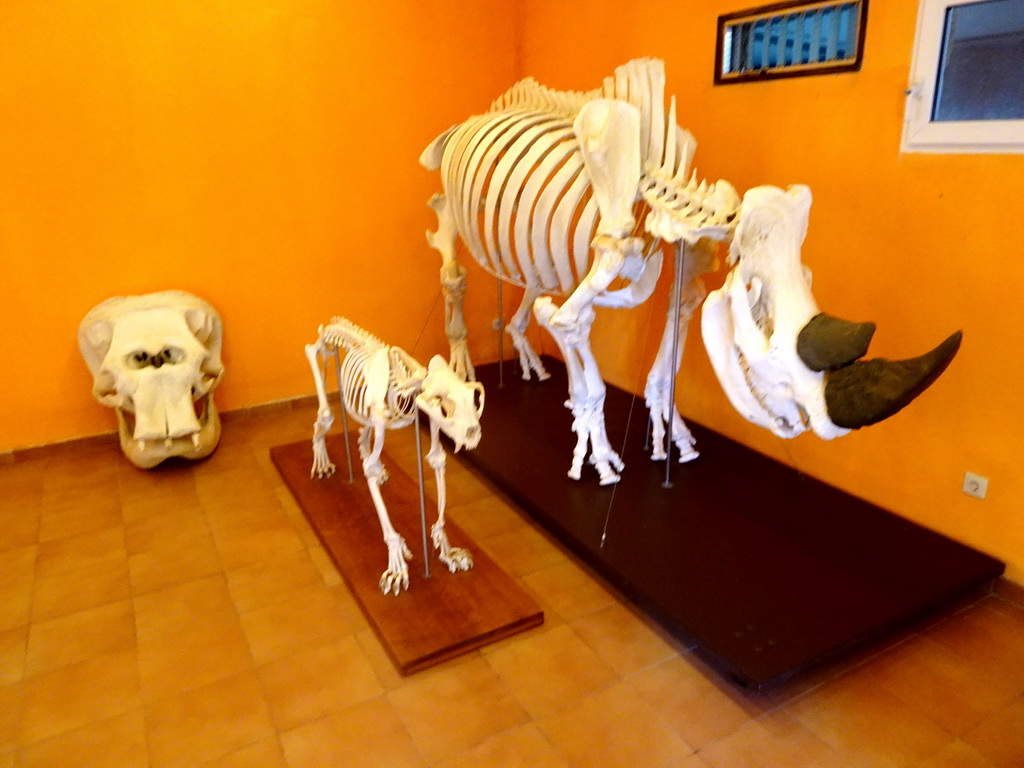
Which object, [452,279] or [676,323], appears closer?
[676,323]

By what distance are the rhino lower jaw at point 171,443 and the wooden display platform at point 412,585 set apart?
619mm

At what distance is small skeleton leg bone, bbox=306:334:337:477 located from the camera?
3.02 m

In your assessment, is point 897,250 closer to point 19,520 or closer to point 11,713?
point 11,713

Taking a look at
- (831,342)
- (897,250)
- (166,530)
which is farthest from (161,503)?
(897,250)

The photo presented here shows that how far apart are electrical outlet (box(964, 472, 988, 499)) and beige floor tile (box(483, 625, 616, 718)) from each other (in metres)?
1.47

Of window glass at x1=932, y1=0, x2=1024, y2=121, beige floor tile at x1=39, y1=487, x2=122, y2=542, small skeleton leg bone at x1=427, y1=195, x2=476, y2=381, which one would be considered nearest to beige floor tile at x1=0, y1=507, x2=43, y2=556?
beige floor tile at x1=39, y1=487, x2=122, y2=542

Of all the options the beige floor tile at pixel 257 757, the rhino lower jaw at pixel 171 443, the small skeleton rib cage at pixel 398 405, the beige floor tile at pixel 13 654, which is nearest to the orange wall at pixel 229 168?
the rhino lower jaw at pixel 171 443

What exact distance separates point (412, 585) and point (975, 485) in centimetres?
202

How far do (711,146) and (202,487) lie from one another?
112 inches

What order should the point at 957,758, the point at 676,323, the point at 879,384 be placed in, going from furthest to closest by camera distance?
the point at 676,323
the point at 957,758
the point at 879,384

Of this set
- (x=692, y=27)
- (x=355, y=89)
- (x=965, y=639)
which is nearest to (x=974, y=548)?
(x=965, y=639)

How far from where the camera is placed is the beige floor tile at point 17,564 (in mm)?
2859

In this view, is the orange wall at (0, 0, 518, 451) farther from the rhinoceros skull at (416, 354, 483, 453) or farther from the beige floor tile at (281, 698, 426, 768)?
the beige floor tile at (281, 698, 426, 768)

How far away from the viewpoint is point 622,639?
2.46m
